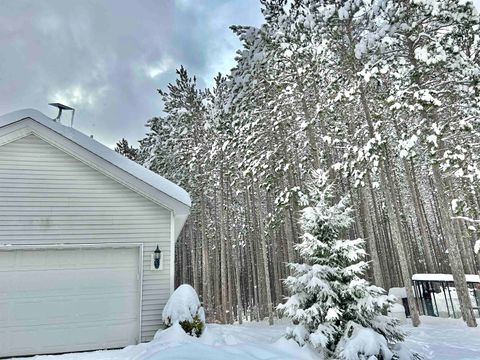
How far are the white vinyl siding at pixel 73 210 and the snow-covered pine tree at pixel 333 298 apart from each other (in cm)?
345

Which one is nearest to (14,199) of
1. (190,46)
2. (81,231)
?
(81,231)

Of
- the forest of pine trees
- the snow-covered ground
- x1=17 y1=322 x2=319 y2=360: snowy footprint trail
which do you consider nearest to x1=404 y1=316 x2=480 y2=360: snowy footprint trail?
the snow-covered ground

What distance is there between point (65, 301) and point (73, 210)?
2090mm

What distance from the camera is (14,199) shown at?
23.0 feet

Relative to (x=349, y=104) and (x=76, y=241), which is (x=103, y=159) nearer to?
(x=76, y=241)

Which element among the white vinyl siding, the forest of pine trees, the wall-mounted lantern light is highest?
the forest of pine trees

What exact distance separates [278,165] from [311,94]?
3.34 meters

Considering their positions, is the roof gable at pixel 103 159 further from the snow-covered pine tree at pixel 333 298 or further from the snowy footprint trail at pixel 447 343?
the snowy footprint trail at pixel 447 343

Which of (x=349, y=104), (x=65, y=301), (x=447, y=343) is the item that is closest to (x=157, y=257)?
(x=65, y=301)

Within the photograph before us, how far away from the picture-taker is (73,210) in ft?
23.7

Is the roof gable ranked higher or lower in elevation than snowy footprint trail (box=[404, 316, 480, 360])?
higher

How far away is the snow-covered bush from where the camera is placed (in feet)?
20.9

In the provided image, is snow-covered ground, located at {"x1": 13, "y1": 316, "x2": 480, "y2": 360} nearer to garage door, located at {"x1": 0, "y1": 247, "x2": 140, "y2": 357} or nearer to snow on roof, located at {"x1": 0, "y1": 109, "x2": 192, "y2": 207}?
garage door, located at {"x1": 0, "y1": 247, "x2": 140, "y2": 357}

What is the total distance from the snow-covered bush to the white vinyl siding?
0.54 meters
